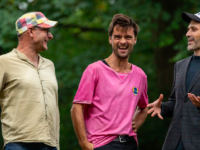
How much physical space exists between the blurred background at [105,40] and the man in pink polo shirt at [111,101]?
12.9 feet

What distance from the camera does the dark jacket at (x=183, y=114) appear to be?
388 centimetres

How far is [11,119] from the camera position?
3.70 m

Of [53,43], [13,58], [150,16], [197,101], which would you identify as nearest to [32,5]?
[53,43]

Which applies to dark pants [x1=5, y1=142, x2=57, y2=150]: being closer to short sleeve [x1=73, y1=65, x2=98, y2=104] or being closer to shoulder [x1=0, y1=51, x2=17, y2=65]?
short sleeve [x1=73, y1=65, x2=98, y2=104]

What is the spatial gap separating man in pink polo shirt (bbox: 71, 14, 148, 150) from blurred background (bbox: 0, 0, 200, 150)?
394 centimetres

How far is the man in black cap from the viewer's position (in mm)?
3879

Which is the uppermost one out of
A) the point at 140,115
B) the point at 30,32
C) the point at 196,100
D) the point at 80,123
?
the point at 30,32

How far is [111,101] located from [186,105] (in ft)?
2.61

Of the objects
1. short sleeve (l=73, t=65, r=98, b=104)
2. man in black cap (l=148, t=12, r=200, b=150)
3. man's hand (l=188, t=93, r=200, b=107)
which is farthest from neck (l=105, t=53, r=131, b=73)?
man's hand (l=188, t=93, r=200, b=107)

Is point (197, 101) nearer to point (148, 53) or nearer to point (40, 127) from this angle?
point (40, 127)

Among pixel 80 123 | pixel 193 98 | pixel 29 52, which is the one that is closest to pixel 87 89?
pixel 80 123

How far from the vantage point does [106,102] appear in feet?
13.0

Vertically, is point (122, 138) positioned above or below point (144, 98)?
below

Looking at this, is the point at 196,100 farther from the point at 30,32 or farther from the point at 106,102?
the point at 30,32
